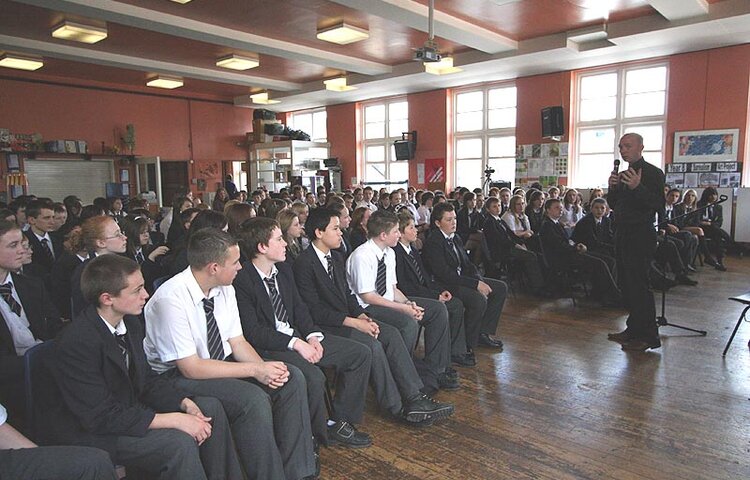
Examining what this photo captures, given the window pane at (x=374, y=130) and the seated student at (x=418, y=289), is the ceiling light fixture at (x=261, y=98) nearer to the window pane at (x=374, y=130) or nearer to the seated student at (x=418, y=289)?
the window pane at (x=374, y=130)

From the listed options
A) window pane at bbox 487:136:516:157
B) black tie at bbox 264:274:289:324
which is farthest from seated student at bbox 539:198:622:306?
window pane at bbox 487:136:516:157

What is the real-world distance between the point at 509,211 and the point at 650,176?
2.64 metres

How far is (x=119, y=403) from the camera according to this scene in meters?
1.82

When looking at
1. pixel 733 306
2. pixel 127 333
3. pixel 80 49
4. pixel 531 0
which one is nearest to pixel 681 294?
pixel 733 306

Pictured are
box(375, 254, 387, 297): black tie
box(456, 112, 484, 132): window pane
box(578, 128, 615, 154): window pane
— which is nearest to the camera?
box(375, 254, 387, 297): black tie

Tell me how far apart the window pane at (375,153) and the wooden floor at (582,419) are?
9.91m

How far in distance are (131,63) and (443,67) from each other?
5965 mm

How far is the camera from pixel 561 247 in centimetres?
563

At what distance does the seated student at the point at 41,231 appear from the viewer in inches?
167

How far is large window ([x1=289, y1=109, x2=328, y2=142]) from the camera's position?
49.5 feet

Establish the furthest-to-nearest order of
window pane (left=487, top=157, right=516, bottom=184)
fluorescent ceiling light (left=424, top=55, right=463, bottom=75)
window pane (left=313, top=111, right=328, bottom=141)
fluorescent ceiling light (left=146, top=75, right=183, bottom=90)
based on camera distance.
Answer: window pane (left=313, top=111, right=328, bottom=141) → window pane (left=487, top=157, right=516, bottom=184) → fluorescent ceiling light (left=146, top=75, right=183, bottom=90) → fluorescent ceiling light (left=424, top=55, right=463, bottom=75)

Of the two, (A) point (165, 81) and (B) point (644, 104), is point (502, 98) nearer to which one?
(B) point (644, 104)

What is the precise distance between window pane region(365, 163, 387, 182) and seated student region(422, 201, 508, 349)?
32.2ft

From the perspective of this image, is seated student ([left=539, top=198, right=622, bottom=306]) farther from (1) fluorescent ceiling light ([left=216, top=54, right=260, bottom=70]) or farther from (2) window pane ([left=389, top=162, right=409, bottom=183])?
(2) window pane ([left=389, top=162, right=409, bottom=183])
